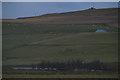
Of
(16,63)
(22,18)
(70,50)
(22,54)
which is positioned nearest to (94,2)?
(70,50)

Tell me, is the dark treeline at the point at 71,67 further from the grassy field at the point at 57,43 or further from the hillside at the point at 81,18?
the hillside at the point at 81,18

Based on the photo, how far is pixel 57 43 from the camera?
2.89 metres

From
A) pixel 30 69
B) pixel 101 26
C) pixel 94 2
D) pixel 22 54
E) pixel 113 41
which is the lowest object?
pixel 30 69

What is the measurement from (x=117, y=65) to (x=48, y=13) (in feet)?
6.03

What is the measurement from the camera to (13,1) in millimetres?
2885

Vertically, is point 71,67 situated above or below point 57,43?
below

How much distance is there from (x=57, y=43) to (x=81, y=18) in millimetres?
743

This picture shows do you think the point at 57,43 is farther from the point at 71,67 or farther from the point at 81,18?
the point at 81,18

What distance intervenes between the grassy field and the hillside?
0.09 m

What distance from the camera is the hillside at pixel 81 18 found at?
2859 millimetres

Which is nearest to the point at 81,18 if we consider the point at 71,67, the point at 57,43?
the point at 57,43

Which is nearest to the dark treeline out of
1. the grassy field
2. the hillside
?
the grassy field

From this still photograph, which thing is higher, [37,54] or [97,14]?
Result: [97,14]

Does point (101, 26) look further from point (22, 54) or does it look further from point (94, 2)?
point (22, 54)
